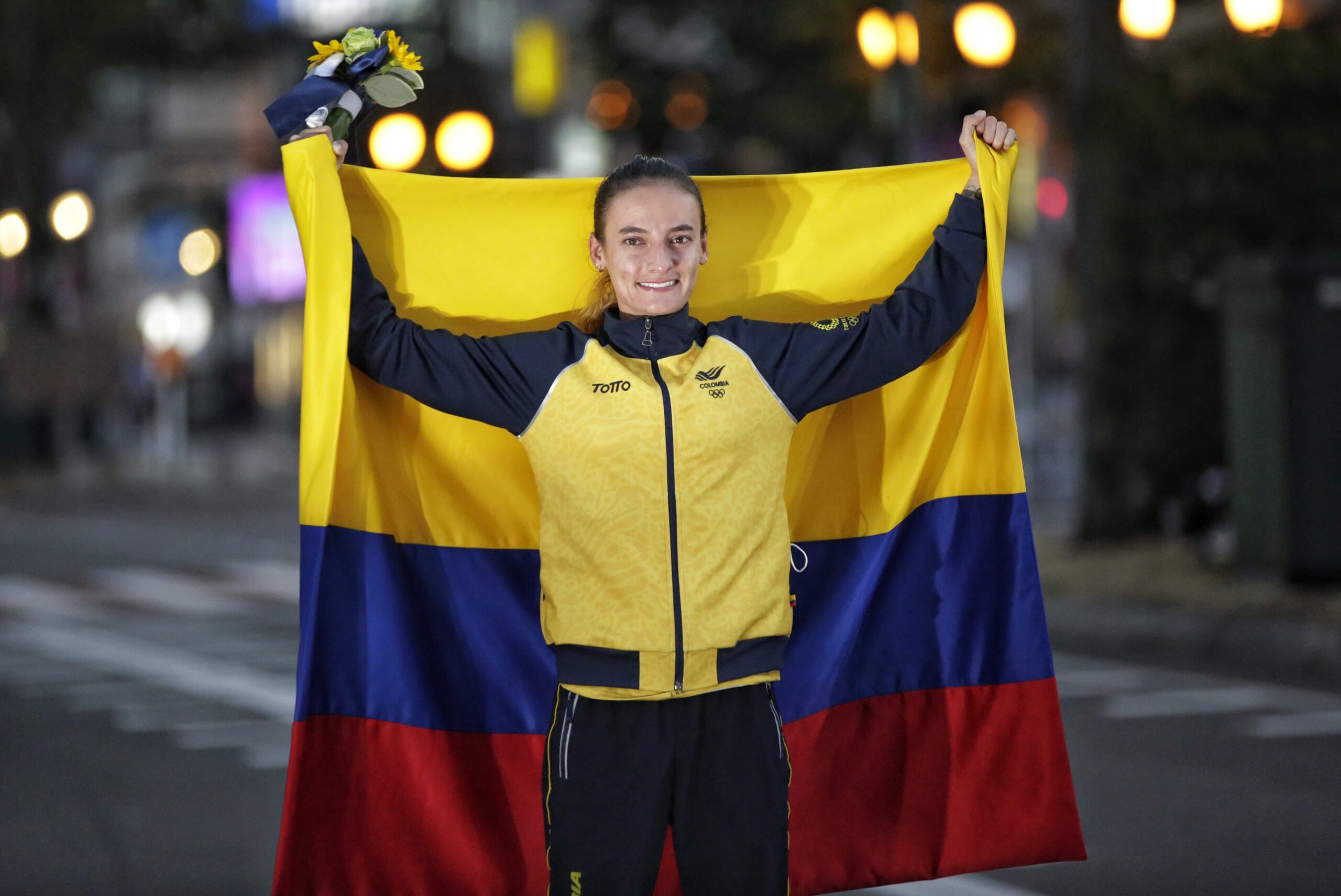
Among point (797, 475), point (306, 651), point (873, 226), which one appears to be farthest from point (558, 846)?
point (873, 226)

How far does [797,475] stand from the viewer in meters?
4.33

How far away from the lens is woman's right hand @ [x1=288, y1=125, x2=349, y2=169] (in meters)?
3.92

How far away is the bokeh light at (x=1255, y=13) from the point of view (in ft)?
36.1

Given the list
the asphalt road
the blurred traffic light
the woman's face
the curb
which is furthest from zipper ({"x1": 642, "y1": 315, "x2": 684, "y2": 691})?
the blurred traffic light

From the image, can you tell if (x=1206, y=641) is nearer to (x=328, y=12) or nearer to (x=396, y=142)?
(x=396, y=142)

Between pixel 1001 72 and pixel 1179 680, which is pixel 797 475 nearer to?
pixel 1179 680

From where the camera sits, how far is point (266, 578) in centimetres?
1599

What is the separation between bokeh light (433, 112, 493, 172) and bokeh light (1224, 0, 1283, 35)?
4487 mm

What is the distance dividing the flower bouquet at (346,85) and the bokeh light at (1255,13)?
8.19 m

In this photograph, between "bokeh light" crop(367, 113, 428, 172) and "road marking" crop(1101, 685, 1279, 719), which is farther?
"road marking" crop(1101, 685, 1279, 719)

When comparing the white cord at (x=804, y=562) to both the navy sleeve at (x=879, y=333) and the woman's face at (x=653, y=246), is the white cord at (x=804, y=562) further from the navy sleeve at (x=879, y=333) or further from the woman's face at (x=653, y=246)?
the woman's face at (x=653, y=246)

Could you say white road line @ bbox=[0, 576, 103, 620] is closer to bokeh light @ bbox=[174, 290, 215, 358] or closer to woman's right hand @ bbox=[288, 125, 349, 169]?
woman's right hand @ bbox=[288, 125, 349, 169]

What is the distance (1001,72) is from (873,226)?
15.6m

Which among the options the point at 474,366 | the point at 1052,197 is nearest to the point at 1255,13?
the point at 474,366
